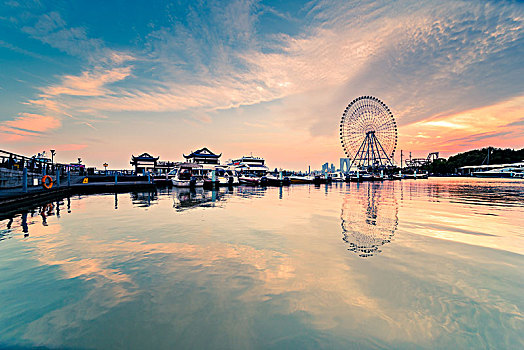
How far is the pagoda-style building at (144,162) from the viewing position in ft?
232

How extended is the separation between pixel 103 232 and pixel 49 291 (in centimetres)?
520

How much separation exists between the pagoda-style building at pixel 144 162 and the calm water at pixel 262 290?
223ft

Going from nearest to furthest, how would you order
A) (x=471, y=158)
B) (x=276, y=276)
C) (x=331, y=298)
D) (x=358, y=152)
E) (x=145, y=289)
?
1. (x=331, y=298)
2. (x=145, y=289)
3. (x=276, y=276)
4. (x=358, y=152)
5. (x=471, y=158)

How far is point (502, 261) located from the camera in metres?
6.14

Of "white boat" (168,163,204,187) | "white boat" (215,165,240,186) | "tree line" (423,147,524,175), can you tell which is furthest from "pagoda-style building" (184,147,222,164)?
"tree line" (423,147,524,175)

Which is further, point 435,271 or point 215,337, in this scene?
point 435,271

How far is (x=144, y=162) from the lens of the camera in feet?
235

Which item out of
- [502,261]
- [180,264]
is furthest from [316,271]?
[502,261]

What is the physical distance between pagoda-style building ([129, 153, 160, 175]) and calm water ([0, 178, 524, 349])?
6802 cm

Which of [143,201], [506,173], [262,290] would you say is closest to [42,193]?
[143,201]

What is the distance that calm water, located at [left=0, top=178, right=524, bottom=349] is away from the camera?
3295 mm

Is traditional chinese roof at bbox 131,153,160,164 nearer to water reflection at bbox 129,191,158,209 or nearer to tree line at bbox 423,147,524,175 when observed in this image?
water reflection at bbox 129,191,158,209

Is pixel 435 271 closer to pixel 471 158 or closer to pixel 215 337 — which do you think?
pixel 215 337

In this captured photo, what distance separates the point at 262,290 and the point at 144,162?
252ft
